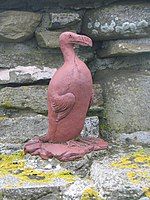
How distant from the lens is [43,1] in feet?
6.57

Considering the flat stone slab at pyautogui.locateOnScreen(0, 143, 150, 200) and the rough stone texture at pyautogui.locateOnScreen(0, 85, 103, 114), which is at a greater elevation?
the rough stone texture at pyautogui.locateOnScreen(0, 85, 103, 114)

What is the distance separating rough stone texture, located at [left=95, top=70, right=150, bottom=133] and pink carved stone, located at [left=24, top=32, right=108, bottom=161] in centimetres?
28

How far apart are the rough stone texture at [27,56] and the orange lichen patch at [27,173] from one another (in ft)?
1.50

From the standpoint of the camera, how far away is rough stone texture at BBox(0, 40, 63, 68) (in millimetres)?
2008

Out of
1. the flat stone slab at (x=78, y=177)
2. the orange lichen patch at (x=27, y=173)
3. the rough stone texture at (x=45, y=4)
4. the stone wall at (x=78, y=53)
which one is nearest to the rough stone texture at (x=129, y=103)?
the stone wall at (x=78, y=53)

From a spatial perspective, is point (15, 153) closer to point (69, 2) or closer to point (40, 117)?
point (40, 117)

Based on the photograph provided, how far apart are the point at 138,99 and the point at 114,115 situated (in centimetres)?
12

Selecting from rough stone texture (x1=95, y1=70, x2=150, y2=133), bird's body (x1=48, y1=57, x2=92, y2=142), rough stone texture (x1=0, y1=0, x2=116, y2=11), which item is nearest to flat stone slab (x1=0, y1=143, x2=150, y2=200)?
bird's body (x1=48, y1=57, x2=92, y2=142)

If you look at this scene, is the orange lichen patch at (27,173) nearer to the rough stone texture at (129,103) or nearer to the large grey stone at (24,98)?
the large grey stone at (24,98)

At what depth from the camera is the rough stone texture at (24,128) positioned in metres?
1.95

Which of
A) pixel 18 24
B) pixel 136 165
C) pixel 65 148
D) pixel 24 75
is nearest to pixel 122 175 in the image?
pixel 136 165

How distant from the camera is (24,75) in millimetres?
2000

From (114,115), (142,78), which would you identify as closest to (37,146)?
(114,115)

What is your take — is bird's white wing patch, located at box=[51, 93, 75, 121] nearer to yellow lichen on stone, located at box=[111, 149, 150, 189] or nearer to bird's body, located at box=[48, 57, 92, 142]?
bird's body, located at box=[48, 57, 92, 142]
